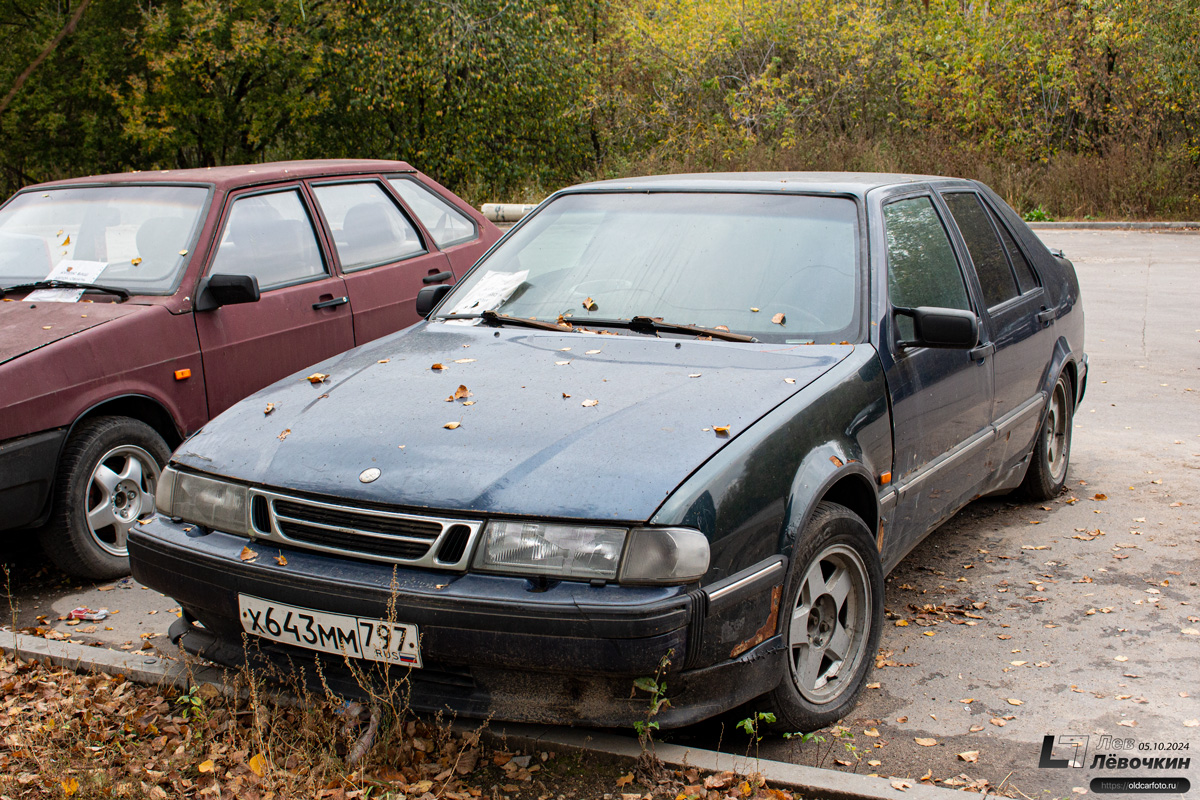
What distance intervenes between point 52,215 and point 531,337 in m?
3.16

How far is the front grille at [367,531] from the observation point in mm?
2719

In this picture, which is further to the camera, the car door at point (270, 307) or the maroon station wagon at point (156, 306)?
the car door at point (270, 307)

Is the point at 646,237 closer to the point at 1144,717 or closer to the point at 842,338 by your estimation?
the point at 842,338

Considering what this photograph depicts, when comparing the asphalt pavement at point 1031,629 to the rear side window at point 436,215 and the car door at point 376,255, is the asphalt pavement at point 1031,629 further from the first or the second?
the rear side window at point 436,215

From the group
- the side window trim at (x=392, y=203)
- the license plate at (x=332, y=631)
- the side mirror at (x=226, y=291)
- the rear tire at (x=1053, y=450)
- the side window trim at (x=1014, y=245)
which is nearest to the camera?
the license plate at (x=332, y=631)

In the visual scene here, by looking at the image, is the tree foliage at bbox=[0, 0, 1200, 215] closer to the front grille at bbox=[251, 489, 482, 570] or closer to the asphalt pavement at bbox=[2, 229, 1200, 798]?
the asphalt pavement at bbox=[2, 229, 1200, 798]

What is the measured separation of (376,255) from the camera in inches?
245

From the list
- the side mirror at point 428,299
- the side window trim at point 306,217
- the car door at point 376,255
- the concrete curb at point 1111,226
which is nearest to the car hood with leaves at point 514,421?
the side mirror at point 428,299

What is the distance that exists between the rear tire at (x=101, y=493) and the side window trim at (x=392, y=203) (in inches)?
63.2

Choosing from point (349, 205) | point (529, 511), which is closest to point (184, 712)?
point (529, 511)

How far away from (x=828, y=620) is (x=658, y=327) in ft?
3.91

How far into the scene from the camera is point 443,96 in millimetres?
24828

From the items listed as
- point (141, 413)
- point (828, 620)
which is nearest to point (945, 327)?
point (828, 620)

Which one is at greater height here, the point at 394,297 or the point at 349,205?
the point at 349,205
